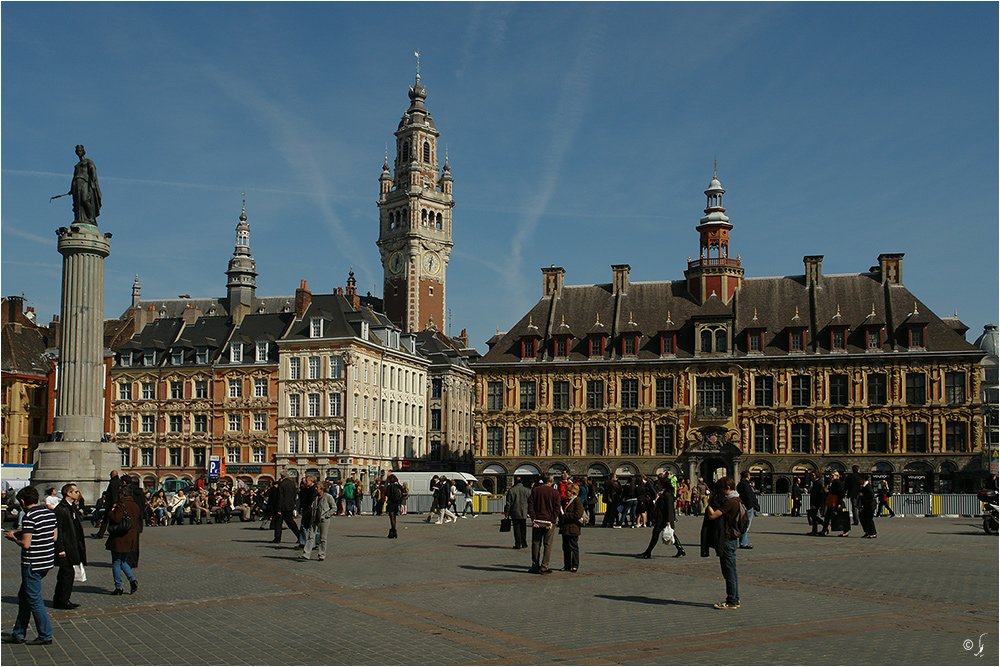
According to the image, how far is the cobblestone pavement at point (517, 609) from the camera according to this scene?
10633 mm

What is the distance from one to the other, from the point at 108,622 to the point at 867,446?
2115 inches

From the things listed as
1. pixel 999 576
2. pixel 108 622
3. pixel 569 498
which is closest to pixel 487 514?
pixel 569 498

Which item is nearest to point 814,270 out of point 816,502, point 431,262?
point 816,502

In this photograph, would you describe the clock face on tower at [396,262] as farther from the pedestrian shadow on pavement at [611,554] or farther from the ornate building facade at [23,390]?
the pedestrian shadow on pavement at [611,554]

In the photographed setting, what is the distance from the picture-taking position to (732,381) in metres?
62.4

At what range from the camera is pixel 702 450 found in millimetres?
61750

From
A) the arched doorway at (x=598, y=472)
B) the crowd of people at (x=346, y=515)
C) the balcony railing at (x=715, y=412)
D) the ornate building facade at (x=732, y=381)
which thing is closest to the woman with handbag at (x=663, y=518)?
the crowd of people at (x=346, y=515)

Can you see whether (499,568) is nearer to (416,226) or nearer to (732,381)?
(732,381)

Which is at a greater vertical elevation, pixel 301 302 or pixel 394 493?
pixel 301 302

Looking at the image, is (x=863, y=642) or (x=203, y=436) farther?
(x=203, y=436)

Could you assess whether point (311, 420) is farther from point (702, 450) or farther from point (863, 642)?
point (863, 642)

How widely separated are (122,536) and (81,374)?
2046cm

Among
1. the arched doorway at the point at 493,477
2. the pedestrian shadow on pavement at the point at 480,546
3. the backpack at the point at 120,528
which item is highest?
the backpack at the point at 120,528

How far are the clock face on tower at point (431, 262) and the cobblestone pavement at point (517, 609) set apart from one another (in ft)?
329
